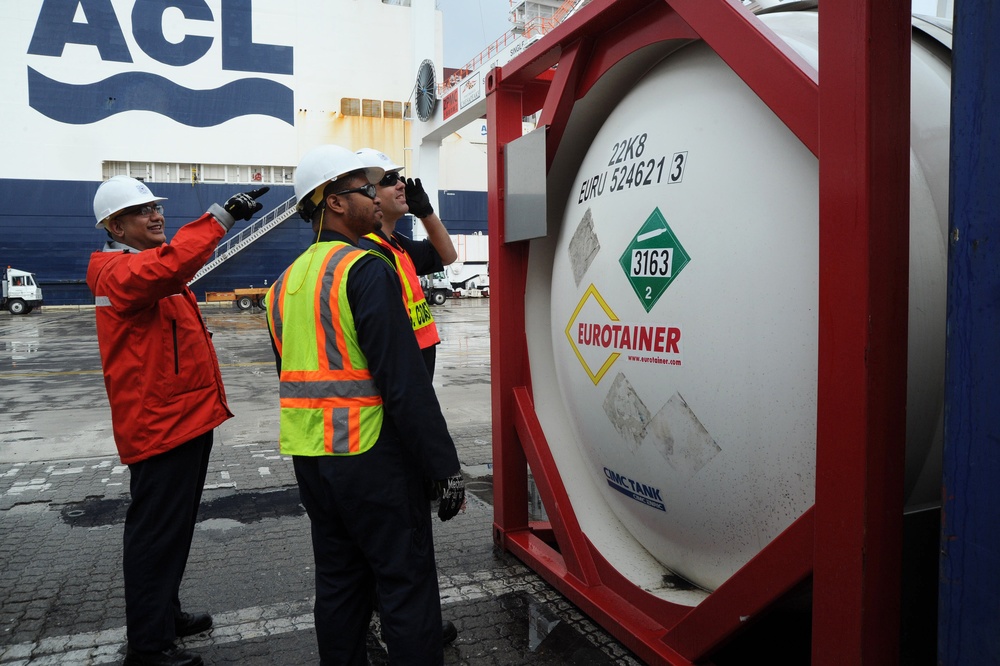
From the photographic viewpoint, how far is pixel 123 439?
2721 mm

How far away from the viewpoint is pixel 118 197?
9.38 ft

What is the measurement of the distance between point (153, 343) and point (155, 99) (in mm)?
32859

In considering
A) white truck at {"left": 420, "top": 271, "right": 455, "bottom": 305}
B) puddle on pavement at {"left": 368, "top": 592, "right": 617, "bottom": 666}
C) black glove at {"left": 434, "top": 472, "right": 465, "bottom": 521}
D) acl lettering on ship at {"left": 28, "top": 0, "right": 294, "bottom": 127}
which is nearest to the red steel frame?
puddle on pavement at {"left": 368, "top": 592, "right": 617, "bottom": 666}

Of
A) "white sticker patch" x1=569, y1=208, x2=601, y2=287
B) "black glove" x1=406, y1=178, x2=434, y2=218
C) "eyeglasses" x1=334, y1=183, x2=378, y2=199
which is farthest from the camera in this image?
"black glove" x1=406, y1=178, x2=434, y2=218

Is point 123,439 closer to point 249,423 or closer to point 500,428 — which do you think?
point 500,428

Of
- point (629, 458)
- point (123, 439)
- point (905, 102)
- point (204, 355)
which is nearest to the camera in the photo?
point (905, 102)

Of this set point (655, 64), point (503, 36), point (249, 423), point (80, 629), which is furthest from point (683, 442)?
point (503, 36)

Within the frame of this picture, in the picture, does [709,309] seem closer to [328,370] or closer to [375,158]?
[328,370]

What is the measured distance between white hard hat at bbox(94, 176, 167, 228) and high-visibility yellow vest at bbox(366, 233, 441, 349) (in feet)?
3.62

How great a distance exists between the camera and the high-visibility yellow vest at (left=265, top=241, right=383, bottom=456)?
216cm

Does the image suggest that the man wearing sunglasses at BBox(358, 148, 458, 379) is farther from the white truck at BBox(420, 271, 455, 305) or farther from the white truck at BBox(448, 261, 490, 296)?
the white truck at BBox(448, 261, 490, 296)

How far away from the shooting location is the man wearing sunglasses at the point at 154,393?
2652mm

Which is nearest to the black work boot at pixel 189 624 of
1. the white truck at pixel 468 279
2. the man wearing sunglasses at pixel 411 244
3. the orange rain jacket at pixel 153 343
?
the orange rain jacket at pixel 153 343

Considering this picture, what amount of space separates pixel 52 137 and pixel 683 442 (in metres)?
35.0
